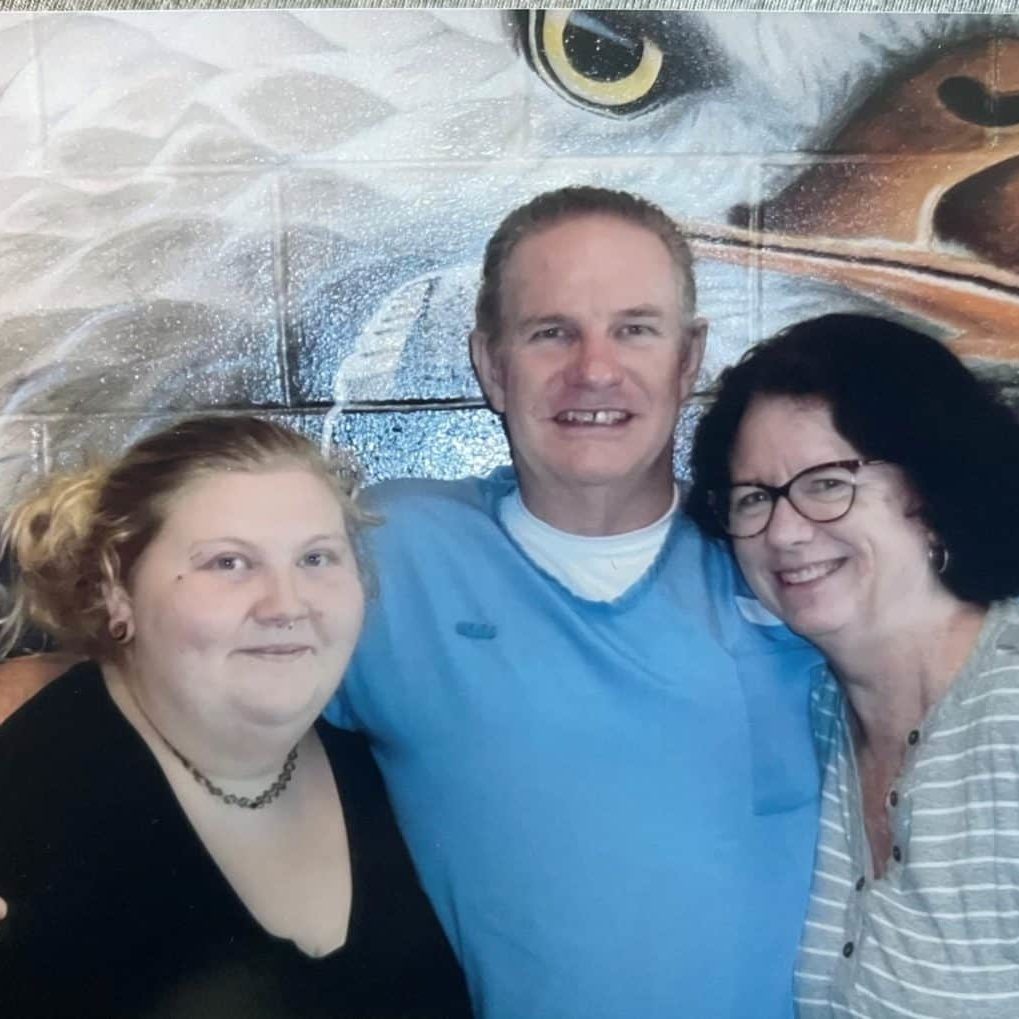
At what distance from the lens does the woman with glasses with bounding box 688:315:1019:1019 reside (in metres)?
1.14

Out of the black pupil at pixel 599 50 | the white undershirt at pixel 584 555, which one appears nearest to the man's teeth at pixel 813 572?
the white undershirt at pixel 584 555

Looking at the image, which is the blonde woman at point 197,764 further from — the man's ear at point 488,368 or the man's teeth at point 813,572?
the man's teeth at point 813,572

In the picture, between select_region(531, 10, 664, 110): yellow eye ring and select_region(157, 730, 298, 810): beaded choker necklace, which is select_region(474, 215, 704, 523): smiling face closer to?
select_region(531, 10, 664, 110): yellow eye ring

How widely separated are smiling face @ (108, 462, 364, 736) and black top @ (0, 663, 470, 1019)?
0.24 feet

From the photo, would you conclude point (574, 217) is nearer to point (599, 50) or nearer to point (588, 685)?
point (599, 50)

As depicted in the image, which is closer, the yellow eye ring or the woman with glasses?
the woman with glasses

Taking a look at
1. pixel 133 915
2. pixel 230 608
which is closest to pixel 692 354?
pixel 230 608

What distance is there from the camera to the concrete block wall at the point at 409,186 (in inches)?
48.8

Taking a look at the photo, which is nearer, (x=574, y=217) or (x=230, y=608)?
(x=230, y=608)

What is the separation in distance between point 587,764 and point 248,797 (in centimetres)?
35

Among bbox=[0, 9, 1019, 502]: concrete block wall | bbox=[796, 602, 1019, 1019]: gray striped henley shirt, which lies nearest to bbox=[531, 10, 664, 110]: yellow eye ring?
bbox=[0, 9, 1019, 502]: concrete block wall

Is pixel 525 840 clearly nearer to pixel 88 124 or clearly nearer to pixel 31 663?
pixel 31 663

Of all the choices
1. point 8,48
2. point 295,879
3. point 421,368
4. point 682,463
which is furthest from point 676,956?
point 8,48

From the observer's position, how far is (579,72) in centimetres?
128
